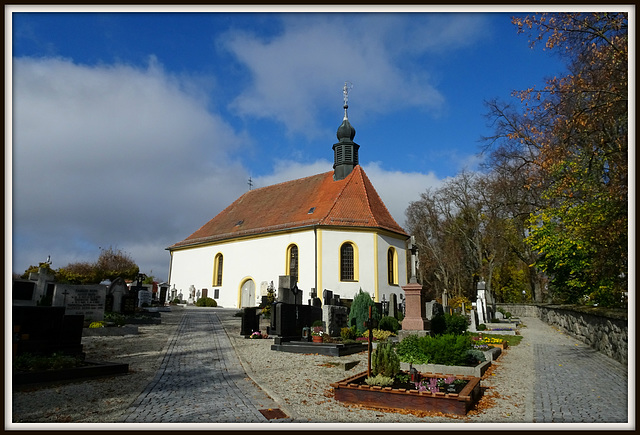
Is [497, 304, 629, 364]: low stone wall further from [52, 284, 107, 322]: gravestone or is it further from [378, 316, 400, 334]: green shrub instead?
[52, 284, 107, 322]: gravestone

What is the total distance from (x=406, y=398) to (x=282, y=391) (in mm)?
2030

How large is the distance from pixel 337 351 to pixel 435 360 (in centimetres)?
302

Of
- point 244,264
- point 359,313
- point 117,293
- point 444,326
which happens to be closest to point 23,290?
point 117,293

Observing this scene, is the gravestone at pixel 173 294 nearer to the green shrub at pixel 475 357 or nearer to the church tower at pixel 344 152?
the church tower at pixel 344 152

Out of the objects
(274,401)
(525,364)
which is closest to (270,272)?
(525,364)

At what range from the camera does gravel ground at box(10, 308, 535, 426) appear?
5473 millimetres

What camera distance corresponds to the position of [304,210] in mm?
30062

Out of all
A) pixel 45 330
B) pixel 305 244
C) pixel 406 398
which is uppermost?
pixel 305 244

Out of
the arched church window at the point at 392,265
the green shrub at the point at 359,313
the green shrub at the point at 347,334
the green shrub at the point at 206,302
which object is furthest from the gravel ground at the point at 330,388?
the green shrub at the point at 206,302

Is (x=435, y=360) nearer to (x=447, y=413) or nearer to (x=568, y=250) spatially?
(x=447, y=413)

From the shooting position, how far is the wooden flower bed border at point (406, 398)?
5668 millimetres

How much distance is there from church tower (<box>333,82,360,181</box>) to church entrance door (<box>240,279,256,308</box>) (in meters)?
9.68

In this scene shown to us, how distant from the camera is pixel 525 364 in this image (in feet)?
33.7

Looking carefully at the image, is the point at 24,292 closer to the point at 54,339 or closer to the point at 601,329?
the point at 54,339
